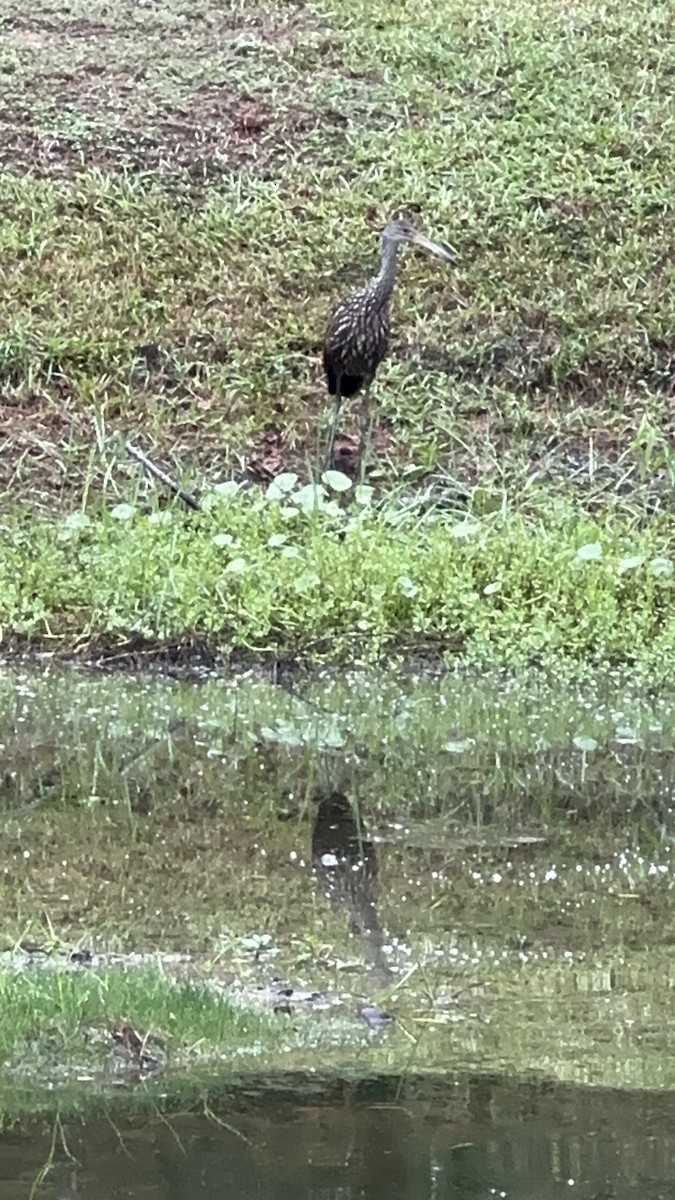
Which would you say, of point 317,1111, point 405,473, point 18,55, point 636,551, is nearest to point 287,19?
point 18,55

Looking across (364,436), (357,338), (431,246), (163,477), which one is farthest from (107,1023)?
(431,246)

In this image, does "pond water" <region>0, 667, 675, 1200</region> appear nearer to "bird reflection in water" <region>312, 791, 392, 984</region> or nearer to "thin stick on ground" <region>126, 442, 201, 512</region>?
"bird reflection in water" <region>312, 791, 392, 984</region>

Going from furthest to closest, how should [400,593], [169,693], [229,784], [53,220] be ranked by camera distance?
[53,220]
[400,593]
[169,693]
[229,784]

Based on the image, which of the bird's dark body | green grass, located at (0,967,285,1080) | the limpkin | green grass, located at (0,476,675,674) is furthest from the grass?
green grass, located at (0,967,285,1080)

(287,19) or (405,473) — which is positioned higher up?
(287,19)

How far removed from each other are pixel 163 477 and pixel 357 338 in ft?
4.30

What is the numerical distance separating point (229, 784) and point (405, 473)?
4.33m

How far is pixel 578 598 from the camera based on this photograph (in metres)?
8.52

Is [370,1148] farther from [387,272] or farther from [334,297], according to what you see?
[334,297]

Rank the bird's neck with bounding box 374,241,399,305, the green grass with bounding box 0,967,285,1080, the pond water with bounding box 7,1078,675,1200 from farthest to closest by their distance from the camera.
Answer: the bird's neck with bounding box 374,241,399,305, the green grass with bounding box 0,967,285,1080, the pond water with bounding box 7,1078,675,1200

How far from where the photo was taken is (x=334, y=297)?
1188 centimetres

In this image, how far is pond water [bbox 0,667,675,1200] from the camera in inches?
140

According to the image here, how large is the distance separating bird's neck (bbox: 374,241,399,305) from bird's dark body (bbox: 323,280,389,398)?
0.10 feet

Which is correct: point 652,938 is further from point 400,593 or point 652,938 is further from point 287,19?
point 287,19
